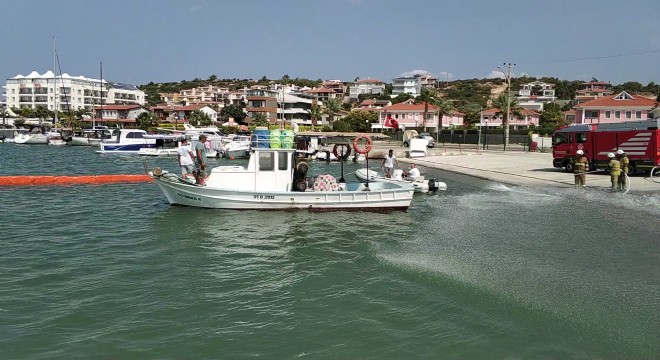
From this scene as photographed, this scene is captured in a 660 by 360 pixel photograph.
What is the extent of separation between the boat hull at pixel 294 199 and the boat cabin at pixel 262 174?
42 cm

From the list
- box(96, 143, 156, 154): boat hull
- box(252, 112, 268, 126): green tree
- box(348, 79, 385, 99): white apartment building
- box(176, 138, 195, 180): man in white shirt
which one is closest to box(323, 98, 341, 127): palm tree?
box(252, 112, 268, 126): green tree

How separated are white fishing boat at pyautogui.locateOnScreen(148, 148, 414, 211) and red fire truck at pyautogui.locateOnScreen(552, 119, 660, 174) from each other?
57.4 feet

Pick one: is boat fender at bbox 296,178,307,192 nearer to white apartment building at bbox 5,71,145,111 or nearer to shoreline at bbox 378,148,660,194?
shoreline at bbox 378,148,660,194

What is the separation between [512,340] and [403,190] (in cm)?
1218

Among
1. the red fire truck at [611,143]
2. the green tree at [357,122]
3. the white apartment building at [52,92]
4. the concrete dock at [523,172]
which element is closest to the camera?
the concrete dock at [523,172]

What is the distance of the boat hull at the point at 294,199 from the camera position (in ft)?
65.1

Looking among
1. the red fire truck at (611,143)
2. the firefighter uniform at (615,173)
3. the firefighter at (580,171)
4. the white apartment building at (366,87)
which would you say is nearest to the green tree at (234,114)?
the white apartment building at (366,87)

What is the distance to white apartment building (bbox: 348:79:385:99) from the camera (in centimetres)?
19388

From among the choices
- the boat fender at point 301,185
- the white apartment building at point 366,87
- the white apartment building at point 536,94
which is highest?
the white apartment building at point 366,87

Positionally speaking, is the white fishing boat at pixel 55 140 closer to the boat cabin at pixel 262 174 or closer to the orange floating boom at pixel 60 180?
the orange floating boom at pixel 60 180

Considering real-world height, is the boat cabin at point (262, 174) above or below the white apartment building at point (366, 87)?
below

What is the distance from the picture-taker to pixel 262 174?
20156 mm

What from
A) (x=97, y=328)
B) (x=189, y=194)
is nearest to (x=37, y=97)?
(x=189, y=194)

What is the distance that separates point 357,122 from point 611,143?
73361 millimetres
